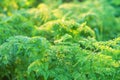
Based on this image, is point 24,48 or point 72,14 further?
point 72,14

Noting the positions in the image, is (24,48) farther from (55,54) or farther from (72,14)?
(72,14)

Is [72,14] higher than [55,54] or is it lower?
higher

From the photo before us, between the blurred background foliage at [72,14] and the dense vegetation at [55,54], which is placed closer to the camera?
the dense vegetation at [55,54]

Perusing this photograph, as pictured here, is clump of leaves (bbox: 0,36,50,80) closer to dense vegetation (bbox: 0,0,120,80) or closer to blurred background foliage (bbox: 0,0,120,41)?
dense vegetation (bbox: 0,0,120,80)

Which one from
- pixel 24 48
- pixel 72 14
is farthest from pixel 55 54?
pixel 72 14

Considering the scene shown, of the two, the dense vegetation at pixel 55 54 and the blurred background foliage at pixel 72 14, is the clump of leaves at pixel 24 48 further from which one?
the blurred background foliage at pixel 72 14

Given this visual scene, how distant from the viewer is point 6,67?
10.5 ft

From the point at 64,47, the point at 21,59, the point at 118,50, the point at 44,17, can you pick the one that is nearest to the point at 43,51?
the point at 64,47

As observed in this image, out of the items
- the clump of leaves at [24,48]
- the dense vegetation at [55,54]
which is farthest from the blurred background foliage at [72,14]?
the clump of leaves at [24,48]

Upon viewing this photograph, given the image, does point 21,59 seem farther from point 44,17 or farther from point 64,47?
point 44,17

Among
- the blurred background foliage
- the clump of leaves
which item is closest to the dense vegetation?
the clump of leaves

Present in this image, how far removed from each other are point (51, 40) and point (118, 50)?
0.86m

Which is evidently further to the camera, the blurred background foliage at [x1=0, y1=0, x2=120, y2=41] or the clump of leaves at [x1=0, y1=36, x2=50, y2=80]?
the blurred background foliage at [x1=0, y1=0, x2=120, y2=41]

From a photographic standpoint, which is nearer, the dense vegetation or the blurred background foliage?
the dense vegetation
